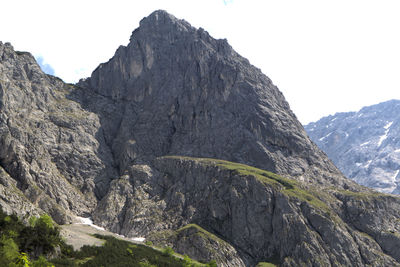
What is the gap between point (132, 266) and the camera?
145 metres

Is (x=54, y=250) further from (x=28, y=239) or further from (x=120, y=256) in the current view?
(x=120, y=256)

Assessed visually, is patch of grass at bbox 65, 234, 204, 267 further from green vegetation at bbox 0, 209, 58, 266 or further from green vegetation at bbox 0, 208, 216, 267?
green vegetation at bbox 0, 209, 58, 266

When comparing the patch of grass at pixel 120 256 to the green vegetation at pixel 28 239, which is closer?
the green vegetation at pixel 28 239

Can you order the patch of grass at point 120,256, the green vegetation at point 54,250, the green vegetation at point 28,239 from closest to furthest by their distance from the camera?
the green vegetation at point 54,250, the green vegetation at point 28,239, the patch of grass at point 120,256

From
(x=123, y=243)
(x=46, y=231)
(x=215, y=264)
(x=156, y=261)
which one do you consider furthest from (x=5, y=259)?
(x=215, y=264)

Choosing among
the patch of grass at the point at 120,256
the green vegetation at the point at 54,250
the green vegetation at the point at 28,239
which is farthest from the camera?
the patch of grass at the point at 120,256

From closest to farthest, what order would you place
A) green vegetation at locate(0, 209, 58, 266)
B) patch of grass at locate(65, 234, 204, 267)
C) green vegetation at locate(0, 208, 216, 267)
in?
green vegetation at locate(0, 208, 216, 267) → green vegetation at locate(0, 209, 58, 266) → patch of grass at locate(65, 234, 204, 267)

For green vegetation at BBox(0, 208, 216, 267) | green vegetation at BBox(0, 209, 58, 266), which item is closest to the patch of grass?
green vegetation at BBox(0, 208, 216, 267)

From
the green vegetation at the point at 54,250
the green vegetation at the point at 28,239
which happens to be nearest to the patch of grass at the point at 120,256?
the green vegetation at the point at 54,250

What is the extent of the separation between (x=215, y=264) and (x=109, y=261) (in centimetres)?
6379

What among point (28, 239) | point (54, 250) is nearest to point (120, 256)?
point (54, 250)

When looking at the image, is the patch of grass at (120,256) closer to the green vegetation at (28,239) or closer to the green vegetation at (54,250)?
the green vegetation at (54,250)

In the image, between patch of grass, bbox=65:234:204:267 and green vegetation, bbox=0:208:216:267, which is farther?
patch of grass, bbox=65:234:204:267

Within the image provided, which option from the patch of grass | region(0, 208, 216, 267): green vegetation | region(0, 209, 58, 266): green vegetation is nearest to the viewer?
region(0, 208, 216, 267): green vegetation
